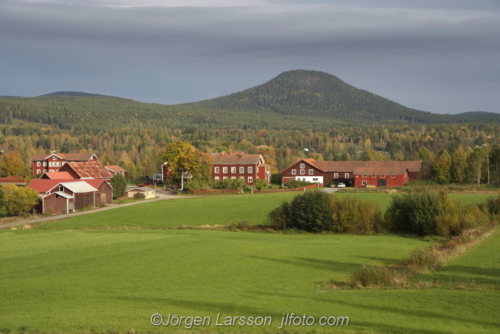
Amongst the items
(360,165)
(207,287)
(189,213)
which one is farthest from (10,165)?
(207,287)

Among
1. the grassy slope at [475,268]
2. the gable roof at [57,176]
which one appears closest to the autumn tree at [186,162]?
the gable roof at [57,176]

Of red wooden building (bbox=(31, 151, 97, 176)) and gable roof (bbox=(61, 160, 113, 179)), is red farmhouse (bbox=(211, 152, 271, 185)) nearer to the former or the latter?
gable roof (bbox=(61, 160, 113, 179))

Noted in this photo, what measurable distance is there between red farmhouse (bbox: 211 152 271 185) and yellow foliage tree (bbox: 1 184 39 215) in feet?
107

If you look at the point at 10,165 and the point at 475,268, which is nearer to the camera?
the point at 475,268

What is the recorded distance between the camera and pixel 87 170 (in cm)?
6569

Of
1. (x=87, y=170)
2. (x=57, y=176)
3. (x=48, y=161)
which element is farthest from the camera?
(x=48, y=161)

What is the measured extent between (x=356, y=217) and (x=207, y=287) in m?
20.3

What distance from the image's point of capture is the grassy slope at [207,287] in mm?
13234

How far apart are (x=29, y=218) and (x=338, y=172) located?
145 feet

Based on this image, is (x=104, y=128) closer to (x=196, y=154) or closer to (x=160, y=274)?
(x=196, y=154)

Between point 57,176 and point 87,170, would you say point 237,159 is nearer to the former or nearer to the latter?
point 87,170

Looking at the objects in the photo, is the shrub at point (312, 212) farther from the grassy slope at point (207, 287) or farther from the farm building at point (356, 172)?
the farm building at point (356, 172)

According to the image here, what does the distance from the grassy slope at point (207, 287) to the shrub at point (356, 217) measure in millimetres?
5381

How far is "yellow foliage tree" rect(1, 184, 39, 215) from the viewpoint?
48094 mm
